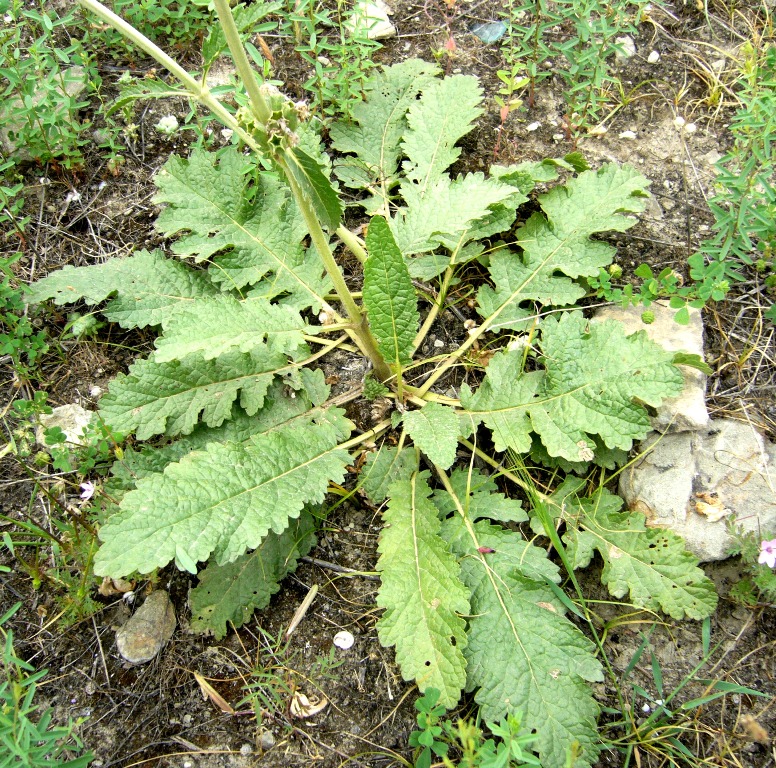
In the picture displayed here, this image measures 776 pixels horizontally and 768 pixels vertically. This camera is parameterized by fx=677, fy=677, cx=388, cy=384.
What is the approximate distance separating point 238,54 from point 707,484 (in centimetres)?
210

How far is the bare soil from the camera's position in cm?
218

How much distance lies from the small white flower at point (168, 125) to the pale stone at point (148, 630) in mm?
2057

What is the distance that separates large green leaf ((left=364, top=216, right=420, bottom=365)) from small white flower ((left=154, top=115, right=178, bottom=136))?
4.92 feet

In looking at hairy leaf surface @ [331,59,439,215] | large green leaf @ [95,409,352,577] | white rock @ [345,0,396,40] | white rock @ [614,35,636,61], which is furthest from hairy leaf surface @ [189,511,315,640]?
white rock @ [614,35,636,61]

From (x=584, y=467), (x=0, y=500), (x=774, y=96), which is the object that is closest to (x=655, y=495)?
(x=584, y=467)

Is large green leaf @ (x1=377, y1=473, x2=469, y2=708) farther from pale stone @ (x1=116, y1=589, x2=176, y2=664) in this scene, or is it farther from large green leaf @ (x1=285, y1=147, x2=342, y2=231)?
large green leaf @ (x1=285, y1=147, x2=342, y2=231)

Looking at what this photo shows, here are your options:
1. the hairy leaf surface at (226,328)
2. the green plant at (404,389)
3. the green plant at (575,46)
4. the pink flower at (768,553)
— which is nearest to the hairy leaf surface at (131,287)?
the green plant at (404,389)

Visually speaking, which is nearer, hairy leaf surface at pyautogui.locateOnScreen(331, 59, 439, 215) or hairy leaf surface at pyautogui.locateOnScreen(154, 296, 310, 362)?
hairy leaf surface at pyautogui.locateOnScreen(154, 296, 310, 362)

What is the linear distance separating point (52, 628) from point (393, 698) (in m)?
1.20

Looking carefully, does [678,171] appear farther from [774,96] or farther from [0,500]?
[0,500]

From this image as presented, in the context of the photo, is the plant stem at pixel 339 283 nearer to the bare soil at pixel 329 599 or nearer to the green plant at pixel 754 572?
the bare soil at pixel 329 599

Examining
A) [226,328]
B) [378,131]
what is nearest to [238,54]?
[226,328]

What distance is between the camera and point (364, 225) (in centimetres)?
302

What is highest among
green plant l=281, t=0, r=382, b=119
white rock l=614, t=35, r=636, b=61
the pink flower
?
green plant l=281, t=0, r=382, b=119
